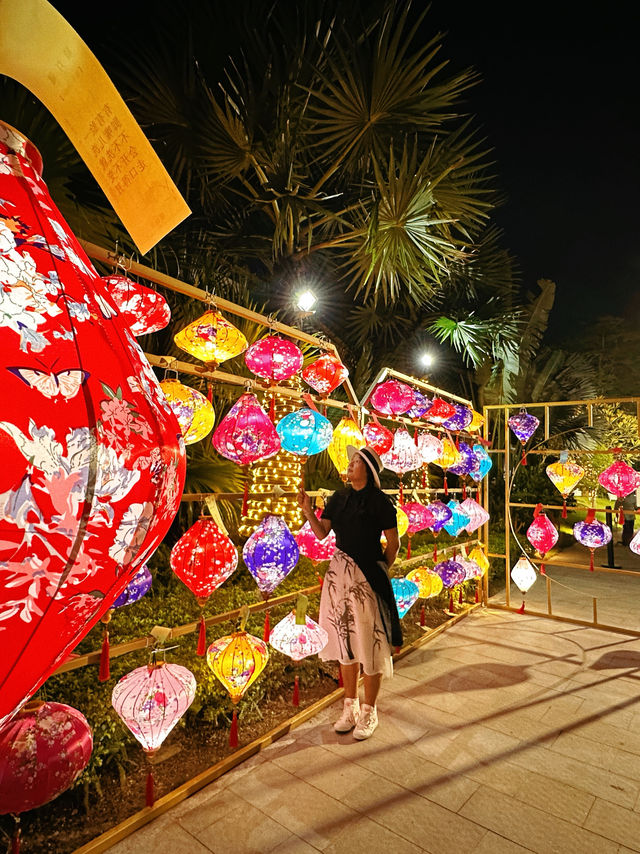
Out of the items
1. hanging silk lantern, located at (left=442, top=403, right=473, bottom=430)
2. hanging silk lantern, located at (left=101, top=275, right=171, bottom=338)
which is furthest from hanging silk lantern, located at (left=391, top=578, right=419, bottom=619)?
hanging silk lantern, located at (left=101, top=275, right=171, bottom=338)

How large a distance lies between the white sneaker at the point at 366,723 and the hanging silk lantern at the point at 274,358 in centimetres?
196

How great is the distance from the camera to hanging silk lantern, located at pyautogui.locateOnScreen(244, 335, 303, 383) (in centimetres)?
220

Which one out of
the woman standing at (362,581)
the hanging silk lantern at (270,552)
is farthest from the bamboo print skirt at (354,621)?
the hanging silk lantern at (270,552)

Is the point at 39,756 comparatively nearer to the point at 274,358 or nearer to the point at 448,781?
the point at 274,358

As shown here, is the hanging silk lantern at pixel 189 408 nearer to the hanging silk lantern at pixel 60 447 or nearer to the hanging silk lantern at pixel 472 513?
the hanging silk lantern at pixel 60 447

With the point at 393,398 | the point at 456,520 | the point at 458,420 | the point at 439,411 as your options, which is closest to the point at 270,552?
the point at 393,398

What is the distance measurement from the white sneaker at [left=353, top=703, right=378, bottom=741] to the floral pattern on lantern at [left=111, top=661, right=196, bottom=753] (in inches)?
49.9

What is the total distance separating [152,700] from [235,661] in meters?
0.49

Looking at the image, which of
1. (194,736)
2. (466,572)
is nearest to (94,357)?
(194,736)

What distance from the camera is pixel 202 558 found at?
180cm

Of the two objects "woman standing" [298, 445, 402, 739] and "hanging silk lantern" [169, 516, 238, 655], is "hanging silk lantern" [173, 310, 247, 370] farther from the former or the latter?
"woman standing" [298, 445, 402, 739]

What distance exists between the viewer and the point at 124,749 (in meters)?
2.04

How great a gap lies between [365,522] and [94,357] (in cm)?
210

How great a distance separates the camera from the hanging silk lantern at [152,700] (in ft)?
5.25
